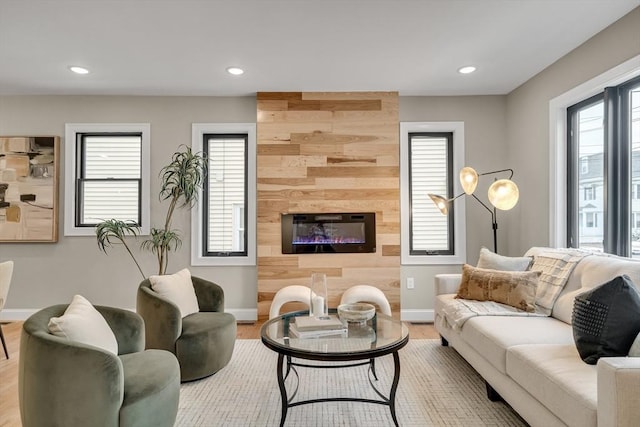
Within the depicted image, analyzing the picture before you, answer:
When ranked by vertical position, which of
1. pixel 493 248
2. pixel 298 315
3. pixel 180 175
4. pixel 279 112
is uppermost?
pixel 279 112

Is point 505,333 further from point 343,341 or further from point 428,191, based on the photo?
point 428,191

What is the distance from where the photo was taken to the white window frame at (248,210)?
429 cm

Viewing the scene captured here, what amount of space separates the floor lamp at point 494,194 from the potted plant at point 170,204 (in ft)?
8.29

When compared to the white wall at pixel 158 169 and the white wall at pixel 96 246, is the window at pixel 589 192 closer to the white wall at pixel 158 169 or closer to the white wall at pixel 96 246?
the white wall at pixel 158 169

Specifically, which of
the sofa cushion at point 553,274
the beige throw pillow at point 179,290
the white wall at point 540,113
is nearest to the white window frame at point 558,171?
the white wall at point 540,113

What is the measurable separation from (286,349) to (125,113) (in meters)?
3.61

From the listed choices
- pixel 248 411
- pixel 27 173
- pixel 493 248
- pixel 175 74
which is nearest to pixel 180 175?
pixel 175 74

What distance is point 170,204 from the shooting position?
14.0ft

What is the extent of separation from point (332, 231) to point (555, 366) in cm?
268

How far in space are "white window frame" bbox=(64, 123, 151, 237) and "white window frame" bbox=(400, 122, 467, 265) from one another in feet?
9.56

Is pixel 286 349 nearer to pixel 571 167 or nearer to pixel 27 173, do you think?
pixel 571 167

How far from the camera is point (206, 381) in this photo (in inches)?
108

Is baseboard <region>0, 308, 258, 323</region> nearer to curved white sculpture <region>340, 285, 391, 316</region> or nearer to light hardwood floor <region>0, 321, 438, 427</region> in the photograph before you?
light hardwood floor <region>0, 321, 438, 427</region>

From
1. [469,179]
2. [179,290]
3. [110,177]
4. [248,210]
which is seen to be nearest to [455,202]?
[469,179]
